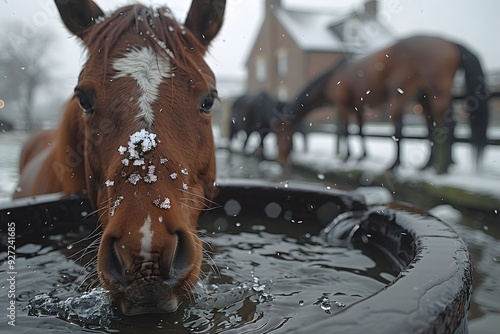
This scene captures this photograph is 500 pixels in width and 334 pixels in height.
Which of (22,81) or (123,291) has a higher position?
(22,81)

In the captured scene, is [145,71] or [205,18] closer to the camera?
[145,71]

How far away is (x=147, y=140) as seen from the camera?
1262mm

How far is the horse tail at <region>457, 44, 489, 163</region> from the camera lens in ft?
17.8

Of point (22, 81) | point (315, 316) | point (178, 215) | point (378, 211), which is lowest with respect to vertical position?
point (315, 316)

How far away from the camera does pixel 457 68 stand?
5750 mm

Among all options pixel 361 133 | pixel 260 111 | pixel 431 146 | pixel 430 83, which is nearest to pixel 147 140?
pixel 430 83

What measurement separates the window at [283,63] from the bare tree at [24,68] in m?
22.4

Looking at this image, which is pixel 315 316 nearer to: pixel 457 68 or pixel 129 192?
pixel 129 192

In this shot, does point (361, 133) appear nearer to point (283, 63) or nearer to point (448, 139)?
point (448, 139)

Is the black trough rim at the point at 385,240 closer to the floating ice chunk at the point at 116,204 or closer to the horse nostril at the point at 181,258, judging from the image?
the horse nostril at the point at 181,258

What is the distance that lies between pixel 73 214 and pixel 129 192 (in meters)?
1.47

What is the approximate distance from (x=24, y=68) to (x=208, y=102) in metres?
0.93

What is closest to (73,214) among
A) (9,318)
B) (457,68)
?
(9,318)

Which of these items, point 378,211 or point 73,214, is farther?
point 73,214
